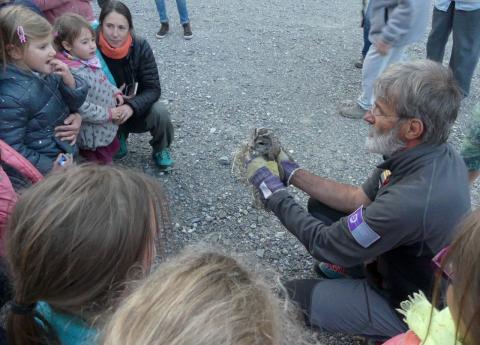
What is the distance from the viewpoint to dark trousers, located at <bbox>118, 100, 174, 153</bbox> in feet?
11.6

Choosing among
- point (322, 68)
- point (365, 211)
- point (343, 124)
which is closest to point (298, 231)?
point (365, 211)

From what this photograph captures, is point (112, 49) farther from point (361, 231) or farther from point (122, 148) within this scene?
point (361, 231)

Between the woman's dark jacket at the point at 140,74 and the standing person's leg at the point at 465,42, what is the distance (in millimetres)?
2837

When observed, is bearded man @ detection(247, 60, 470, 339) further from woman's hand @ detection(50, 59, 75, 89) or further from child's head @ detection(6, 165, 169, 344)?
woman's hand @ detection(50, 59, 75, 89)

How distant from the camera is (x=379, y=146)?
235 centimetres

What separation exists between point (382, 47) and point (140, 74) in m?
2.22

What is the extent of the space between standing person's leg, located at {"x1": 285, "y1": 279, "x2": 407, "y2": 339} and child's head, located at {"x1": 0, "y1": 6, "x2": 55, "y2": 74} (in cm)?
176

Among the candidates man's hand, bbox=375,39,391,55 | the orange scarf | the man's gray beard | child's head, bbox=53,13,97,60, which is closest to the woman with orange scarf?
the orange scarf

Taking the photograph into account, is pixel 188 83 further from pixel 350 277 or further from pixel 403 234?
pixel 403 234

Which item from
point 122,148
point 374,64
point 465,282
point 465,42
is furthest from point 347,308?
point 465,42

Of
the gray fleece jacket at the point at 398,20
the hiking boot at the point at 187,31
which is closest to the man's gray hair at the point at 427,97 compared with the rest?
the gray fleece jacket at the point at 398,20

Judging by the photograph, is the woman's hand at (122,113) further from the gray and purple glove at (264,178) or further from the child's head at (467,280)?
the child's head at (467,280)

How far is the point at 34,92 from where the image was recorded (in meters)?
2.51

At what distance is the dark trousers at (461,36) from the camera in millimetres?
4445
